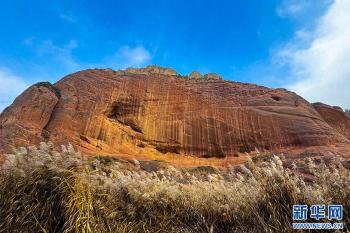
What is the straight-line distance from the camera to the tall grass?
19.4 feet

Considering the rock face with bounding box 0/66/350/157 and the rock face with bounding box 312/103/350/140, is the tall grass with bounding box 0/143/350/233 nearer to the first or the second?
the rock face with bounding box 0/66/350/157

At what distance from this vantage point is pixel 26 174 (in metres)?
6.46

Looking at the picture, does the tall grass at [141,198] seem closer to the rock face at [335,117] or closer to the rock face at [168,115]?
the rock face at [168,115]

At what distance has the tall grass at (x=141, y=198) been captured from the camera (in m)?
5.92

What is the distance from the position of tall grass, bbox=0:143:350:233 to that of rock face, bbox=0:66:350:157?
2134 centimetres

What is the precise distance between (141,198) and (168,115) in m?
26.5

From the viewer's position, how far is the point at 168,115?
3431 centimetres

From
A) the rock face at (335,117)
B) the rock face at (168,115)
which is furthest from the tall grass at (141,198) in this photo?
the rock face at (335,117)

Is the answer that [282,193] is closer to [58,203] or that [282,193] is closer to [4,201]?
[58,203]

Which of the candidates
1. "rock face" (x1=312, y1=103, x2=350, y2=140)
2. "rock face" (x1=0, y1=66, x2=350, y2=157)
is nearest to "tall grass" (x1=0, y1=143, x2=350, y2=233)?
"rock face" (x1=0, y1=66, x2=350, y2=157)

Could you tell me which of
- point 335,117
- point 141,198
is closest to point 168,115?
point 335,117

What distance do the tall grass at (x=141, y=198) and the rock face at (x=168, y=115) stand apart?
70.0 feet

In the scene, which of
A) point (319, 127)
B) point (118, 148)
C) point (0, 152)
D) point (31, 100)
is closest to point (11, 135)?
point (0, 152)

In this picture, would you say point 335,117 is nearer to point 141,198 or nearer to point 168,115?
point 168,115
